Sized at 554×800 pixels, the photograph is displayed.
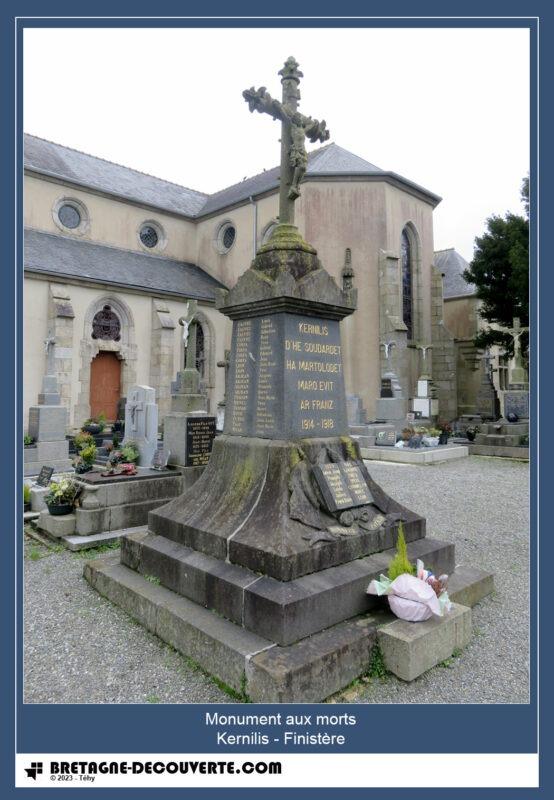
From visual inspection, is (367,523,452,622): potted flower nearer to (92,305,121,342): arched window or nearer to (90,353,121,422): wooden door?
(90,353,121,422): wooden door

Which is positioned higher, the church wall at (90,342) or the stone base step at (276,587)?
the church wall at (90,342)

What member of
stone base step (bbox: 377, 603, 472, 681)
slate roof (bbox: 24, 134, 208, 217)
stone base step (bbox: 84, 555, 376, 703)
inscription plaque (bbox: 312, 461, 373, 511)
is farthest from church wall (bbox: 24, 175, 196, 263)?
stone base step (bbox: 377, 603, 472, 681)

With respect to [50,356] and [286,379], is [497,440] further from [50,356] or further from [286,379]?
[50,356]

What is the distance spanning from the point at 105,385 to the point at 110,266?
5.01 m

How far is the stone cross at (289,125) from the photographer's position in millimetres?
4051

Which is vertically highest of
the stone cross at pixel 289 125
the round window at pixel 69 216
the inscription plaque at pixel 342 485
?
the round window at pixel 69 216

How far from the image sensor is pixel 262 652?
275cm

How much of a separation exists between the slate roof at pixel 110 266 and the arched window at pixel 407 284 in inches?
354

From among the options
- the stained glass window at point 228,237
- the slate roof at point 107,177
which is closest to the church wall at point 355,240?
the stained glass window at point 228,237

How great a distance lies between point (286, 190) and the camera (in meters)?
4.20

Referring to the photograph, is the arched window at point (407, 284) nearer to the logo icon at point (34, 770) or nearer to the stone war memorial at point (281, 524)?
the stone war memorial at point (281, 524)

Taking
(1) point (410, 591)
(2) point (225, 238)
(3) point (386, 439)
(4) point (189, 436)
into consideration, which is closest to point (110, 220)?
(2) point (225, 238)

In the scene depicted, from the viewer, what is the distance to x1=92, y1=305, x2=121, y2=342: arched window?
1859cm
